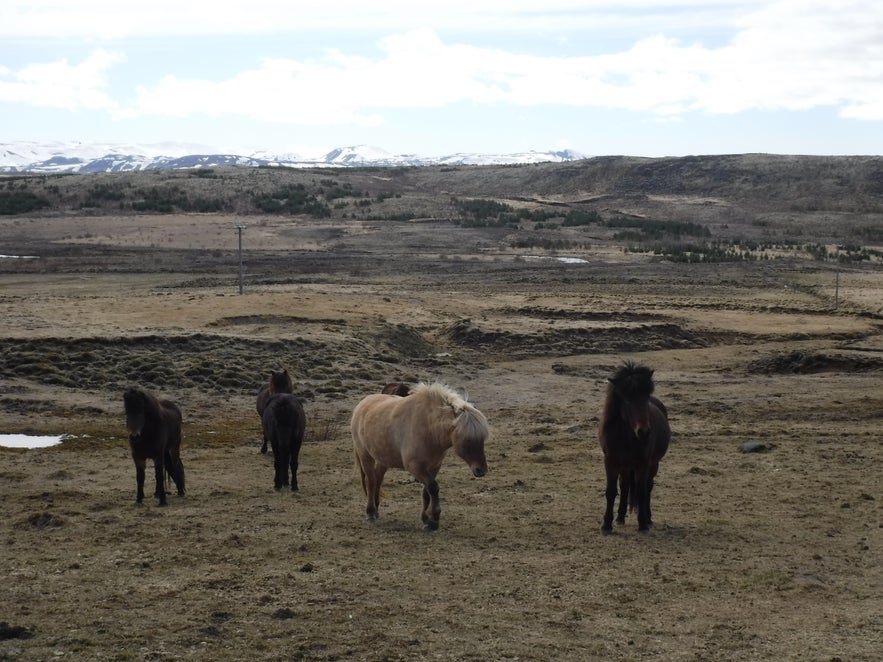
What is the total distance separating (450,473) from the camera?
15875mm

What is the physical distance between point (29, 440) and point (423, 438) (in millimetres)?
10045

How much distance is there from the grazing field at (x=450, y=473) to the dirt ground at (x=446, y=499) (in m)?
0.05

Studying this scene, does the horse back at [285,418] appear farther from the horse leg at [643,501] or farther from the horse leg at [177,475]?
the horse leg at [643,501]

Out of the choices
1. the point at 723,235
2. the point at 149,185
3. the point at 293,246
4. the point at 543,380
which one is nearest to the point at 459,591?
the point at 543,380

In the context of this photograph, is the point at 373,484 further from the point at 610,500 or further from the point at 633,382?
the point at 633,382

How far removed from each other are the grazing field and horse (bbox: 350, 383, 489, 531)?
0.53 meters

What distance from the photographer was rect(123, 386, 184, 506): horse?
13.6m

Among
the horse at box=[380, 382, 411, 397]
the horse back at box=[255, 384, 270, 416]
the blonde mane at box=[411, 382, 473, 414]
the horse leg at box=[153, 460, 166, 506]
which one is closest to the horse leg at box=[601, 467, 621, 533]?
the blonde mane at box=[411, 382, 473, 414]

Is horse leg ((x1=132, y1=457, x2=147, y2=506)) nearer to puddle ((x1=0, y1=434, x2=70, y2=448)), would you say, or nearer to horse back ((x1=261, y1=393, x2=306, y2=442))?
horse back ((x1=261, y1=393, x2=306, y2=442))

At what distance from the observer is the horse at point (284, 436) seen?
14.9 m

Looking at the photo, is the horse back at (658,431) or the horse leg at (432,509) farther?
the horse back at (658,431)

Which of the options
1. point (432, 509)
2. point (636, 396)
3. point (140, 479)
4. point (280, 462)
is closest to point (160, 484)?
point (140, 479)

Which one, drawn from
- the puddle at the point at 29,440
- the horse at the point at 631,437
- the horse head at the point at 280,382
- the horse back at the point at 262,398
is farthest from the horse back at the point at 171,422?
the horse at the point at 631,437

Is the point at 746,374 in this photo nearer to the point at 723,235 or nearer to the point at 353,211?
the point at 723,235
